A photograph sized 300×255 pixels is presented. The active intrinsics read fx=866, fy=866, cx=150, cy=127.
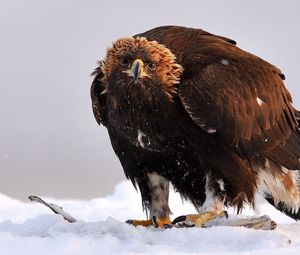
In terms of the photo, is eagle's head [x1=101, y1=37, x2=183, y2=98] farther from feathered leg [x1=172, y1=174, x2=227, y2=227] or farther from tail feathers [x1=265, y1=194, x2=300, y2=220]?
tail feathers [x1=265, y1=194, x2=300, y2=220]

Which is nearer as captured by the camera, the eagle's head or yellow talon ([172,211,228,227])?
yellow talon ([172,211,228,227])

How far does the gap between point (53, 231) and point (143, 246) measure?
86cm

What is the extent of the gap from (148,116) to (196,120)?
44 centimetres

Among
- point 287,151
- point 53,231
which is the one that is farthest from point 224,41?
point 53,231

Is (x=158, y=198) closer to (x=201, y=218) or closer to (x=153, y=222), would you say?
(x=153, y=222)

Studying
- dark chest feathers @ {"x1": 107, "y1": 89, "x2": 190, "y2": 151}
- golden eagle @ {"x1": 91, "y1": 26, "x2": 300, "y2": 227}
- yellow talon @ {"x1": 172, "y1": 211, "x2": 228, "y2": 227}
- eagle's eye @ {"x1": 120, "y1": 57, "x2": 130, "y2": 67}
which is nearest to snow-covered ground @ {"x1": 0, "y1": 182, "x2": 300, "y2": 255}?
yellow talon @ {"x1": 172, "y1": 211, "x2": 228, "y2": 227}

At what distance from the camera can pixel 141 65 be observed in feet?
25.6

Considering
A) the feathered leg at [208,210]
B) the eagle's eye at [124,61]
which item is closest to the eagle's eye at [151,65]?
the eagle's eye at [124,61]

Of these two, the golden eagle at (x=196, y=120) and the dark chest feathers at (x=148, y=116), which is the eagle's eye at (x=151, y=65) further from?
the dark chest feathers at (x=148, y=116)

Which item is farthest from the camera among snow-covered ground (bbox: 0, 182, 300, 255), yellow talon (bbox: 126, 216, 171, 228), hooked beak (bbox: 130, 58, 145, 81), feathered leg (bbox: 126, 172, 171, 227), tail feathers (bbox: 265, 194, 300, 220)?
tail feathers (bbox: 265, 194, 300, 220)

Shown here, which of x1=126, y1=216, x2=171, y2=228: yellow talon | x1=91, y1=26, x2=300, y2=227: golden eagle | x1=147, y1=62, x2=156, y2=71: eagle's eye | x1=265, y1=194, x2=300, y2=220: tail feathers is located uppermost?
x1=147, y1=62, x2=156, y2=71: eagle's eye

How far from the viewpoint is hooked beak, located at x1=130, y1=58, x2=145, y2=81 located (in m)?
7.69

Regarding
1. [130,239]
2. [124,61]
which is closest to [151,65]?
[124,61]

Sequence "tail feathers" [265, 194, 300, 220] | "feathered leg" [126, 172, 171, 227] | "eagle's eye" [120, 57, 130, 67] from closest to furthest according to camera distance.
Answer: "eagle's eye" [120, 57, 130, 67]
"feathered leg" [126, 172, 171, 227]
"tail feathers" [265, 194, 300, 220]
